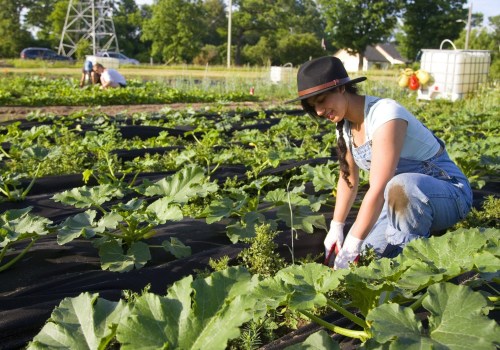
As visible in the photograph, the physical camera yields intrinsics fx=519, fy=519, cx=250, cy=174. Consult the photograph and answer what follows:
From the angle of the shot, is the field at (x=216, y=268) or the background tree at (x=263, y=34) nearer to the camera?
the field at (x=216, y=268)

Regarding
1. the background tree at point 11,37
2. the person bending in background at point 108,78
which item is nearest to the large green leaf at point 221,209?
the person bending in background at point 108,78

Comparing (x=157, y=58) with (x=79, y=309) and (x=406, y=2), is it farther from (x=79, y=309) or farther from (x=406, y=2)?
(x=79, y=309)

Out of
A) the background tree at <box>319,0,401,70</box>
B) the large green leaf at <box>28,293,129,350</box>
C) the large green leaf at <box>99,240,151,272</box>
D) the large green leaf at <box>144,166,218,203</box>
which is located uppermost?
the background tree at <box>319,0,401,70</box>

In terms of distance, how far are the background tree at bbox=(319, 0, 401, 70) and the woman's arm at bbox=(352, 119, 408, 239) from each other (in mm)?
36792

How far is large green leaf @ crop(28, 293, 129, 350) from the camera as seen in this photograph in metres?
1.48

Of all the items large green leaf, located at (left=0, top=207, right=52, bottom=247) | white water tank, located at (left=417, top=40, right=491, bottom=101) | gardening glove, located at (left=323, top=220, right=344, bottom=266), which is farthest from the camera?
white water tank, located at (left=417, top=40, right=491, bottom=101)

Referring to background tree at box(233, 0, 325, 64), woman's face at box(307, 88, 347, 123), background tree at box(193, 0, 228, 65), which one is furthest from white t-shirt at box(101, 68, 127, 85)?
background tree at box(193, 0, 228, 65)

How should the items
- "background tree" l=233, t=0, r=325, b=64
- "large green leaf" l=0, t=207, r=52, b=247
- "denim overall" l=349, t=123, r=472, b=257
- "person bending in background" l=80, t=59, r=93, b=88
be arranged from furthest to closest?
1. "background tree" l=233, t=0, r=325, b=64
2. "person bending in background" l=80, t=59, r=93, b=88
3. "denim overall" l=349, t=123, r=472, b=257
4. "large green leaf" l=0, t=207, r=52, b=247

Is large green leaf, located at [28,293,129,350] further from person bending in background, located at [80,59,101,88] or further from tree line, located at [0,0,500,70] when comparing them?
tree line, located at [0,0,500,70]

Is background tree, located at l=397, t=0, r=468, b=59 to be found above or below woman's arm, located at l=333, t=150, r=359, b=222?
above

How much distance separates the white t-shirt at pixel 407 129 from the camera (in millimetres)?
2629

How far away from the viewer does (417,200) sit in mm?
2693

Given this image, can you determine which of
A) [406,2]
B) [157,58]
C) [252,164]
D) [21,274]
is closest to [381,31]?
[406,2]

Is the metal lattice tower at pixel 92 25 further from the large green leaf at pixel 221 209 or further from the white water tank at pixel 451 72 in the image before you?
the large green leaf at pixel 221 209
